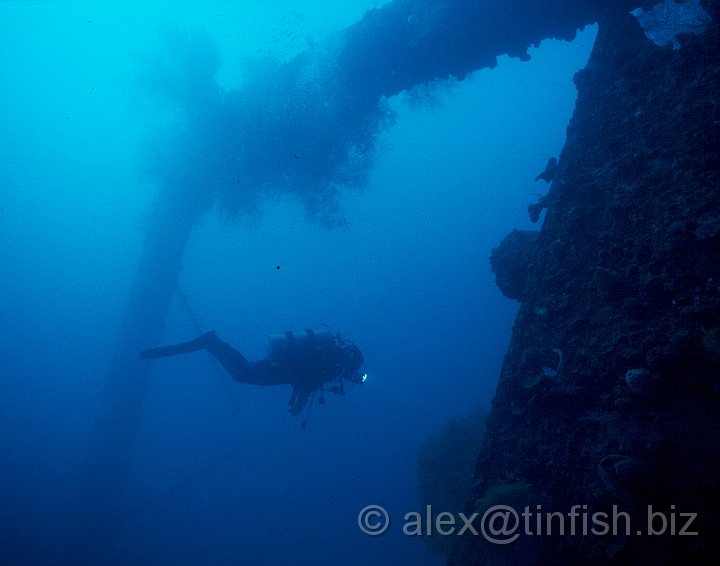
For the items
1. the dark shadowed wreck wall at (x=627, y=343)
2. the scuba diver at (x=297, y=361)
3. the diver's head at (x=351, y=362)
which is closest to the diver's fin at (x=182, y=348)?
the scuba diver at (x=297, y=361)

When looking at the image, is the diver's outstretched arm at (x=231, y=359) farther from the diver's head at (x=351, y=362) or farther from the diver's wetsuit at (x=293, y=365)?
the diver's head at (x=351, y=362)

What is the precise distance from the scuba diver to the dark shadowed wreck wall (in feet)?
15.2

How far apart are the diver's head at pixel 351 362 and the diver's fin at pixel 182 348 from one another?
2.75 meters

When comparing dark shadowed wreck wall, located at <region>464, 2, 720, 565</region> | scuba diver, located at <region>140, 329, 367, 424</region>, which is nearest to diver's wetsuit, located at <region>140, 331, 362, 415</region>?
scuba diver, located at <region>140, 329, 367, 424</region>

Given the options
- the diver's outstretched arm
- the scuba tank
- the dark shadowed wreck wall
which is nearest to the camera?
the dark shadowed wreck wall

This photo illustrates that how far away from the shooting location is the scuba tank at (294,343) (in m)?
7.37

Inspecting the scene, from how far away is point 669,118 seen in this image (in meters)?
3.01

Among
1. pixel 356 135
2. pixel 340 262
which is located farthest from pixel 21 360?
pixel 356 135

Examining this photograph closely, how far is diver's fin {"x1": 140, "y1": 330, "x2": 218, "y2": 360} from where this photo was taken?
7.74 m

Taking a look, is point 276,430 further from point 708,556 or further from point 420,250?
point 420,250

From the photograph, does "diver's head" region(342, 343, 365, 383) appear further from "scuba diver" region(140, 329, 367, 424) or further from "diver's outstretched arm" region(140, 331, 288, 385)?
"diver's outstretched arm" region(140, 331, 288, 385)

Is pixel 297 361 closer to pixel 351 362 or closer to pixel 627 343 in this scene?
pixel 351 362

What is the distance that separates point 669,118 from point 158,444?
188 ft

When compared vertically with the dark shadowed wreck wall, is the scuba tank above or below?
above
